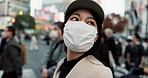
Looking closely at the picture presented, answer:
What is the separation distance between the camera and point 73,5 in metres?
1.53

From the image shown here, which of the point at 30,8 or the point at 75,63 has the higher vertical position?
the point at 30,8

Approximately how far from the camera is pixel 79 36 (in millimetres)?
1445

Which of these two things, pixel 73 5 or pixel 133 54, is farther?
pixel 133 54

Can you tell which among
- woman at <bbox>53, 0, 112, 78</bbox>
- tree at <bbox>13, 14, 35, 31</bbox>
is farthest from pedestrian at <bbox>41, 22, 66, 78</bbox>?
woman at <bbox>53, 0, 112, 78</bbox>

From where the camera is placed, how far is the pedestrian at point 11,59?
155 inches

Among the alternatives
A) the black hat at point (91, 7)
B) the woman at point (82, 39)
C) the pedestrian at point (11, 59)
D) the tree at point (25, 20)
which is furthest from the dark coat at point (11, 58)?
the black hat at point (91, 7)

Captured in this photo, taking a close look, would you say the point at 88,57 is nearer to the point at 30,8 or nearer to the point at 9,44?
the point at 30,8

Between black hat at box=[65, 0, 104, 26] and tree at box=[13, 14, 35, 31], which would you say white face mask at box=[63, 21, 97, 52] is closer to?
black hat at box=[65, 0, 104, 26]

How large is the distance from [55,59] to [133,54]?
13.3 feet

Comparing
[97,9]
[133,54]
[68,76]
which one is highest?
[97,9]

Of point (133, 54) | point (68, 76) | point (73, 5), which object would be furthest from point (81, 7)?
point (133, 54)

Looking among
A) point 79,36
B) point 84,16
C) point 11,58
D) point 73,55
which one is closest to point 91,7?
point 84,16

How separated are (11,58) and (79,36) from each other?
2.80 metres

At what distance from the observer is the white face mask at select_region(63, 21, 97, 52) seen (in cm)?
144
